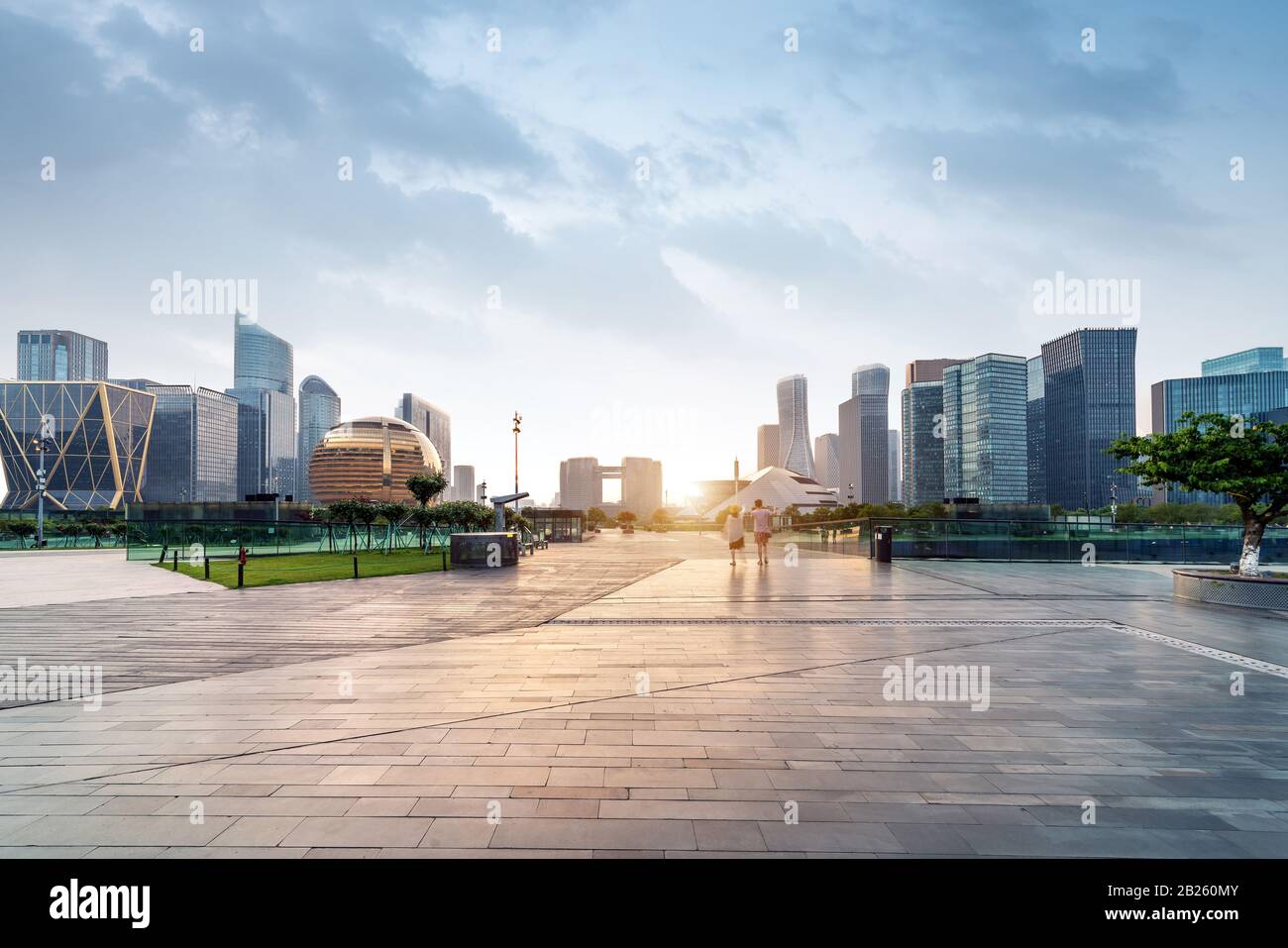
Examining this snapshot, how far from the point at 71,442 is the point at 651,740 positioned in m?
169

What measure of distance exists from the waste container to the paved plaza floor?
10.9 metres

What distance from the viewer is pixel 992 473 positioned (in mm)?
173500

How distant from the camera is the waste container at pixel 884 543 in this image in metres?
21.5

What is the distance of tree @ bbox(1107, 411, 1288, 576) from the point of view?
11.1m

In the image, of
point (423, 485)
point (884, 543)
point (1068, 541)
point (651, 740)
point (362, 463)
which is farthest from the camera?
point (362, 463)

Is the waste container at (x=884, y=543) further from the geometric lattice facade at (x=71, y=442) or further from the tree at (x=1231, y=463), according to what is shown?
the geometric lattice facade at (x=71, y=442)

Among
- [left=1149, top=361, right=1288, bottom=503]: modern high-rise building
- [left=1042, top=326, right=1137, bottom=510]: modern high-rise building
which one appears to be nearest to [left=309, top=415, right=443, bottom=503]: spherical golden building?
[left=1042, top=326, right=1137, bottom=510]: modern high-rise building

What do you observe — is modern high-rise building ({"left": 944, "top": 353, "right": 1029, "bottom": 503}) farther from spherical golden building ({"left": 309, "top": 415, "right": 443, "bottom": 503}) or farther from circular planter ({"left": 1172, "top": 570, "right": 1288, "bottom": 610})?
circular planter ({"left": 1172, "top": 570, "right": 1288, "bottom": 610})

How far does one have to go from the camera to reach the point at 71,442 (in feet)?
403

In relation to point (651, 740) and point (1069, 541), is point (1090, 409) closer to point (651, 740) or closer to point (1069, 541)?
point (1069, 541)

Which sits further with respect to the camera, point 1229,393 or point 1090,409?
point 1090,409

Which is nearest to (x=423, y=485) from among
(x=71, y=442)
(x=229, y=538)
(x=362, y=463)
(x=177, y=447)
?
(x=229, y=538)
